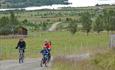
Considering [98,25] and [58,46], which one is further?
[98,25]

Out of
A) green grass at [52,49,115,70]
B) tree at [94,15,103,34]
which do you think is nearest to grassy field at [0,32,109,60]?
green grass at [52,49,115,70]

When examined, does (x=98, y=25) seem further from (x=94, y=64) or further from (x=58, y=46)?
(x=94, y=64)

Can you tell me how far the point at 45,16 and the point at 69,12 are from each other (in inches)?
637

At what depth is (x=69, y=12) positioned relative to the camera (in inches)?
7205

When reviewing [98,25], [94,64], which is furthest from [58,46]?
[98,25]

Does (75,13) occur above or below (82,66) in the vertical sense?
below

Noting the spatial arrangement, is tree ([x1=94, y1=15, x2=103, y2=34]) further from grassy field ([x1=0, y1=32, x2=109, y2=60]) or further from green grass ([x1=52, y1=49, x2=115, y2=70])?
green grass ([x1=52, y1=49, x2=115, y2=70])

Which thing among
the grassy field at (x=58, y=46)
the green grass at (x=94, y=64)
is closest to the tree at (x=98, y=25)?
the grassy field at (x=58, y=46)

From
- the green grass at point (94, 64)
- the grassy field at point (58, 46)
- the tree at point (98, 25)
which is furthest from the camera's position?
the tree at point (98, 25)


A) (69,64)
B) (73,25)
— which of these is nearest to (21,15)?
(73,25)

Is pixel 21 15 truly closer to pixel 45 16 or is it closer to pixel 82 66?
pixel 45 16

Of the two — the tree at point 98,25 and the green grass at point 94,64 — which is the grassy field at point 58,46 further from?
the tree at point 98,25

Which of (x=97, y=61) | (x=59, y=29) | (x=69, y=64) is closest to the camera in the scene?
(x=97, y=61)

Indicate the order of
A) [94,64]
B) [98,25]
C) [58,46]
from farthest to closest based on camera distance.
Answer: [98,25]
[58,46]
[94,64]
